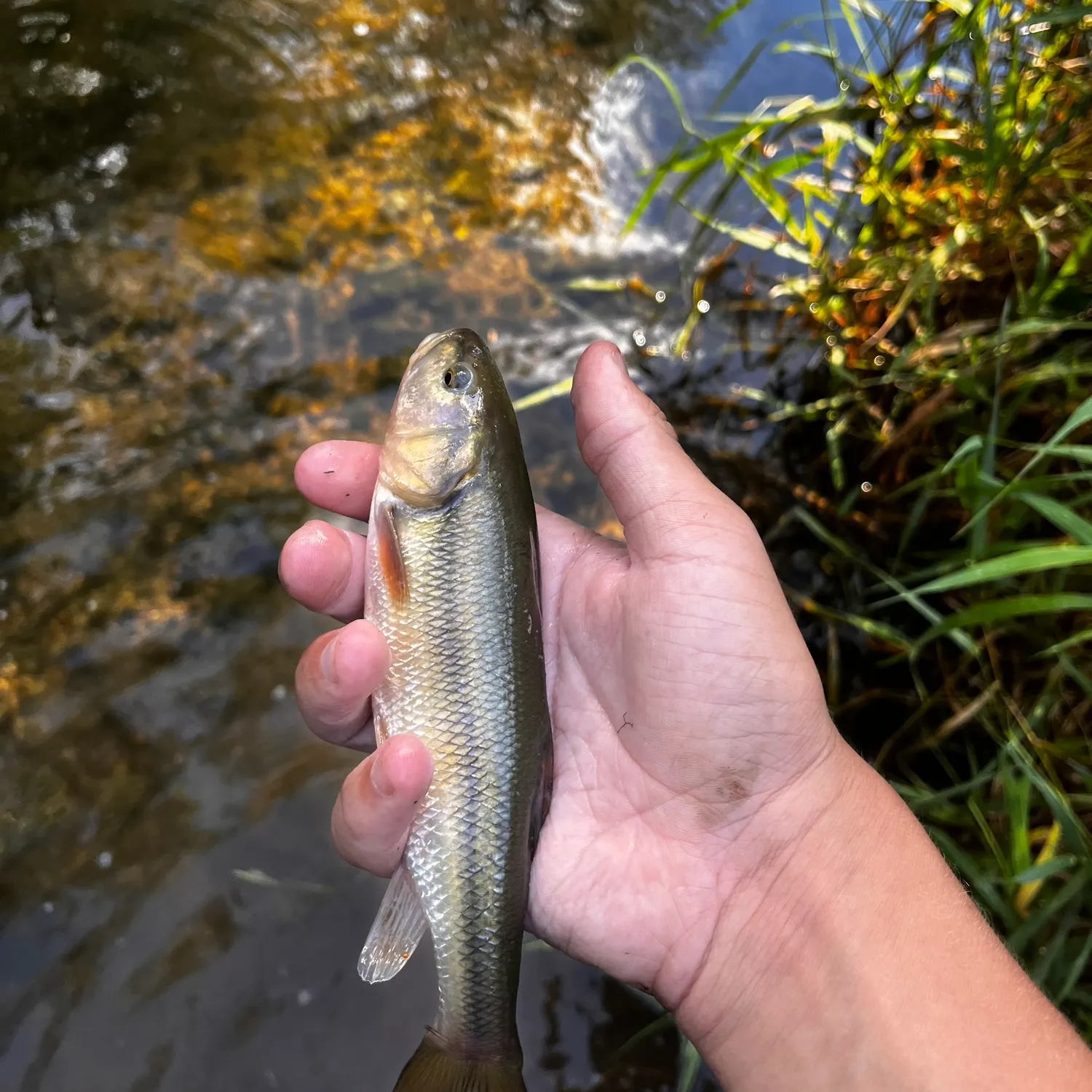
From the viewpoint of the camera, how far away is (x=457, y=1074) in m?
1.90

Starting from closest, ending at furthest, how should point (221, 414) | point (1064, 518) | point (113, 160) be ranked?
1. point (1064, 518)
2. point (221, 414)
3. point (113, 160)

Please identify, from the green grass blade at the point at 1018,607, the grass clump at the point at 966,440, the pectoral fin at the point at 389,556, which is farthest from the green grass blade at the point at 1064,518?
the pectoral fin at the point at 389,556

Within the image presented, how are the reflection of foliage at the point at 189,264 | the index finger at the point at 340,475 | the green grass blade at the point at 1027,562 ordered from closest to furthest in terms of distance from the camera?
the green grass blade at the point at 1027,562 < the index finger at the point at 340,475 < the reflection of foliage at the point at 189,264

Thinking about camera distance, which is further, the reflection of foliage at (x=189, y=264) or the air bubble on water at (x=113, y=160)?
the air bubble on water at (x=113, y=160)

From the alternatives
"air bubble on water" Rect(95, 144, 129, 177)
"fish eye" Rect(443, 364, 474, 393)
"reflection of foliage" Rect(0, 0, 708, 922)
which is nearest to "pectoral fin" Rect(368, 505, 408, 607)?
"fish eye" Rect(443, 364, 474, 393)

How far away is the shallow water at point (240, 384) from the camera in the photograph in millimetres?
2811

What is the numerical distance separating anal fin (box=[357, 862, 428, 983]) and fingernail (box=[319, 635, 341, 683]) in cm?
53

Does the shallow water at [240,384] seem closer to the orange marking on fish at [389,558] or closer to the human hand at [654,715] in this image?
the human hand at [654,715]

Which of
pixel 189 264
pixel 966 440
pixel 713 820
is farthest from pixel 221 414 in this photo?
pixel 966 440

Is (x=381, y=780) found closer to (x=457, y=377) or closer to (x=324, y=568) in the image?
(x=324, y=568)

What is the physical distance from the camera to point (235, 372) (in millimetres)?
4031

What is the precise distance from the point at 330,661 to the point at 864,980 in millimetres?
1543

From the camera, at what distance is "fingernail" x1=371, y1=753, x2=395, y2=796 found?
72.2 inches

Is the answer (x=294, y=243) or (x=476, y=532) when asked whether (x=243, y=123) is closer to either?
(x=294, y=243)
